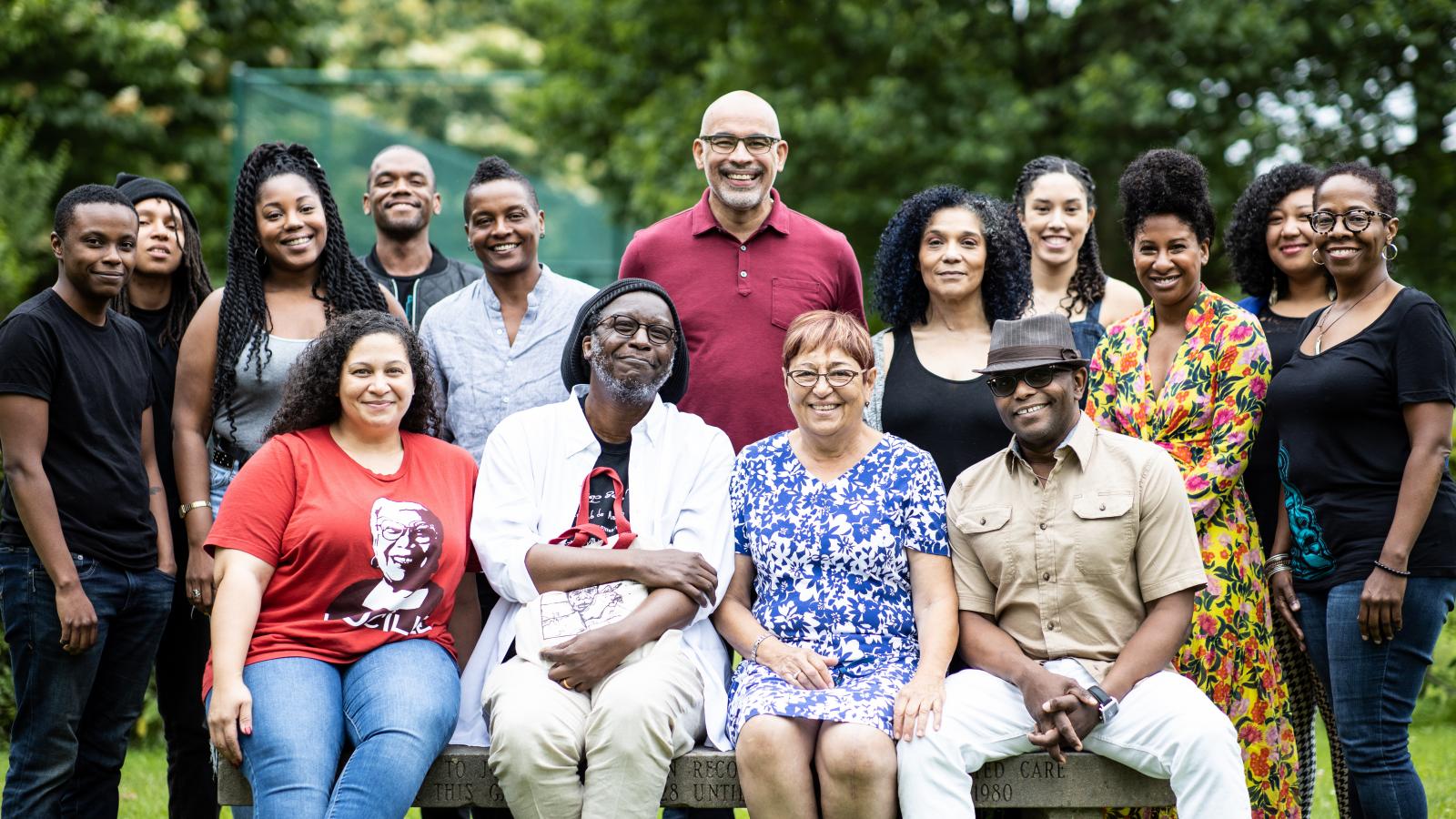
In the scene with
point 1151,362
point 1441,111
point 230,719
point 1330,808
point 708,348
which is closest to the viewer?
point 230,719

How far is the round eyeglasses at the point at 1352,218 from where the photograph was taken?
481 cm

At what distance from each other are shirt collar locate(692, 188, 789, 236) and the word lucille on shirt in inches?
70.2

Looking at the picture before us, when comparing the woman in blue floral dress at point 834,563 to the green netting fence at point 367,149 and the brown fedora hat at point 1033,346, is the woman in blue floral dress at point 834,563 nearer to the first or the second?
the brown fedora hat at point 1033,346

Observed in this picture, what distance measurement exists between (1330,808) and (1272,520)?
238cm

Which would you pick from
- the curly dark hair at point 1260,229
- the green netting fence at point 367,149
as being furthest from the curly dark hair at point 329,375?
the green netting fence at point 367,149

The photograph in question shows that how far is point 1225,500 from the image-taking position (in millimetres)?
4836

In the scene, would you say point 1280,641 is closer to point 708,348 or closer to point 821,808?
point 821,808

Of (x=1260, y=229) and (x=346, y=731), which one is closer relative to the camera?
(x=346, y=731)

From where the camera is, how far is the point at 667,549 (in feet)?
15.2

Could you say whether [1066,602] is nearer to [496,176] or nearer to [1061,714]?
[1061,714]

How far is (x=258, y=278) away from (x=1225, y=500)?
12.2ft

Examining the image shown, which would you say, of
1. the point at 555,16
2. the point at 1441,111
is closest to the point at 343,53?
the point at 555,16

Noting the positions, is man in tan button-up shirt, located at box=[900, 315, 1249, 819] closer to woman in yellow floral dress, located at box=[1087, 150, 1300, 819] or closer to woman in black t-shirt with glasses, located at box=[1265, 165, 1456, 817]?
woman in yellow floral dress, located at box=[1087, 150, 1300, 819]

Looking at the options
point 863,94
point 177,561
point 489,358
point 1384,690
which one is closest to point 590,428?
point 489,358
